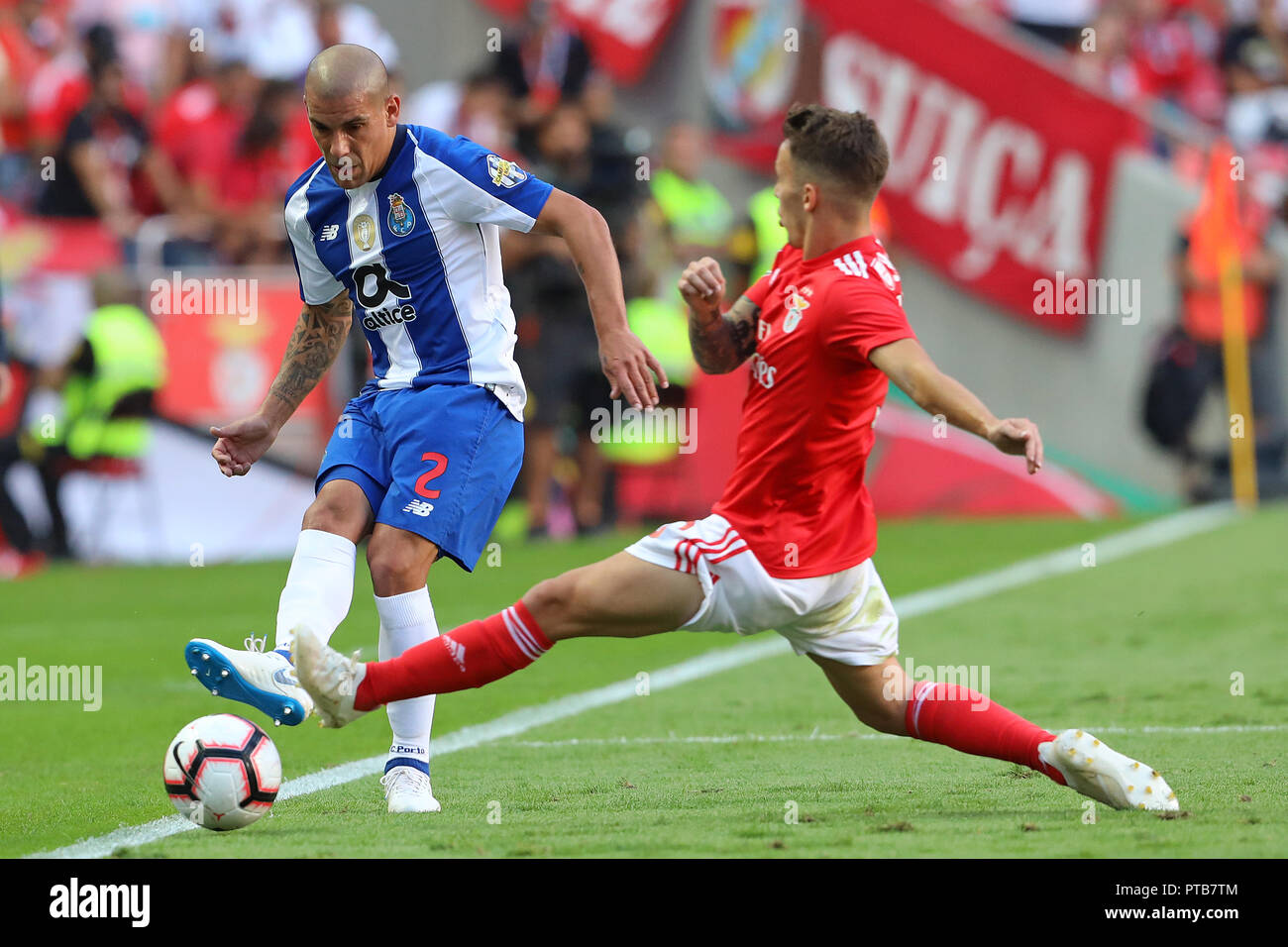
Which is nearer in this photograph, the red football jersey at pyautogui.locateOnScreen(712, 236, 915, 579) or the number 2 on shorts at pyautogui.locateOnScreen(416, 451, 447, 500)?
the red football jersey at pyautogui.locateOnScreen(712, 236, 915, 579)

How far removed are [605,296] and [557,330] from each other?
8.53m

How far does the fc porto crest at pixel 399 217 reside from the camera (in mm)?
5219

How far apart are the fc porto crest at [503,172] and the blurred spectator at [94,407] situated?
7.73m

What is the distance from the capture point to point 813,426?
4758 mm

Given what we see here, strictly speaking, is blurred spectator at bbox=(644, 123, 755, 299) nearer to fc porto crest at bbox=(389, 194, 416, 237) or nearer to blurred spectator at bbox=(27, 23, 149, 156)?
blurred spectator at bbox=(27, 23, 149, 156)

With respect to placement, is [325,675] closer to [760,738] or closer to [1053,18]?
[760,738]

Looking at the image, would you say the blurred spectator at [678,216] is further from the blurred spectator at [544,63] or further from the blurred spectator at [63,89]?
the blurred spectator at [63,89]

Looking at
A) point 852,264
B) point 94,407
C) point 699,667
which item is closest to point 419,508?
point 852,264

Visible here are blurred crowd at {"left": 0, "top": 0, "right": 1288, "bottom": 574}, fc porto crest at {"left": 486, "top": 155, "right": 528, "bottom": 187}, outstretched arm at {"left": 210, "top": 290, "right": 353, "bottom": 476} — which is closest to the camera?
fc porto crest at {"left": 486, "top": 155, "right": 528, "bottom": 187}

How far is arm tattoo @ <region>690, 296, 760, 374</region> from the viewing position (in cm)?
493

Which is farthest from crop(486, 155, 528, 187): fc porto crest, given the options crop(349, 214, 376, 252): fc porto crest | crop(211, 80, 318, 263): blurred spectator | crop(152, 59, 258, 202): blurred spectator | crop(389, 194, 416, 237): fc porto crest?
crop(152, 59, 258, 202): blurred spectator

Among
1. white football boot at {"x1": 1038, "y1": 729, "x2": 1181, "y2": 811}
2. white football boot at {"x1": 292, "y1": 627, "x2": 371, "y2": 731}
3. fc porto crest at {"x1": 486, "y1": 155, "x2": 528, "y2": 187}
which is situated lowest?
white football boot at {"x1": 1038, "y1": 729, "x2": 1181, "y2": 811}

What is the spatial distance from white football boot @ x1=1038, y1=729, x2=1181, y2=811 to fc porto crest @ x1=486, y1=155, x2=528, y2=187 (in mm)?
2104

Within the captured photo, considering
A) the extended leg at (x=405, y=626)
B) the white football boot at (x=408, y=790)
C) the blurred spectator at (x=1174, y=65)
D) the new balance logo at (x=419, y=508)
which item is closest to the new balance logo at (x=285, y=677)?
the extended leg at (x=405, y=626)
